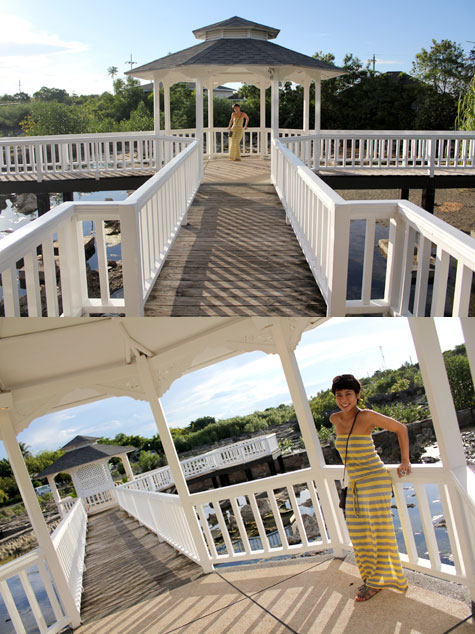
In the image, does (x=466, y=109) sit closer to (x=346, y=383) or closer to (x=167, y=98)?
(x=346, y=383)

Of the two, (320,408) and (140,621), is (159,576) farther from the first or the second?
(320,408)

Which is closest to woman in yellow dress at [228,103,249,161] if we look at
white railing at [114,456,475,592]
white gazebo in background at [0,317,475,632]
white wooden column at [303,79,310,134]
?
white wooden column at [303,79,310,134]

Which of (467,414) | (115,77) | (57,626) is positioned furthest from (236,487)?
A: (115,77)

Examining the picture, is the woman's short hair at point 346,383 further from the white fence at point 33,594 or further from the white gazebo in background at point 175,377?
the white fence at point 33,594

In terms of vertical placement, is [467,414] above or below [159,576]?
above

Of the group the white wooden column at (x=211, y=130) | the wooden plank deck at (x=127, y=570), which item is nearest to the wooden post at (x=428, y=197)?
the white wooden column at (x=211, y=130)

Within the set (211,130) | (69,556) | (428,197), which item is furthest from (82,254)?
(211,130)

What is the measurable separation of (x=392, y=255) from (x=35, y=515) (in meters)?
2.52

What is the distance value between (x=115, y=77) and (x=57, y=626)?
3.46 meters

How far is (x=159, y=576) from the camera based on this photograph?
3.71 m

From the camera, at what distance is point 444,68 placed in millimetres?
4180

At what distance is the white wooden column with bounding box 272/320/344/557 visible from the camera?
7.98 feet

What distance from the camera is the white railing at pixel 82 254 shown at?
1.96 meters

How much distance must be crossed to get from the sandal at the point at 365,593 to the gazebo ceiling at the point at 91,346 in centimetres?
109
